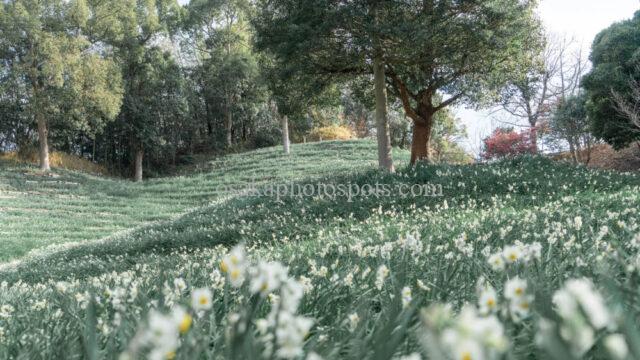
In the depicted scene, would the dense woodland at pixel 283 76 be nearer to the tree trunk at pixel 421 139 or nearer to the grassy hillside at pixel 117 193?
the tree trunk at pixel 421 139

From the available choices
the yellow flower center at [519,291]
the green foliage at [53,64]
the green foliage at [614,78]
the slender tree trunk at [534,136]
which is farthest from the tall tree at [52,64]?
the yellow flower center at [519,291]

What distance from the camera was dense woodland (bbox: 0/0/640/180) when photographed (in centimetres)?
1211

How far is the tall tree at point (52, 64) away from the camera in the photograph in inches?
898

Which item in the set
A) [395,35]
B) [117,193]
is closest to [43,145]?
[117,193]

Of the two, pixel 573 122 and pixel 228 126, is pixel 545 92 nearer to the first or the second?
pixel 573 122

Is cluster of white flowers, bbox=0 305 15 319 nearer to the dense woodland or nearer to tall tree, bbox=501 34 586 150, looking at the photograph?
the dense woodland

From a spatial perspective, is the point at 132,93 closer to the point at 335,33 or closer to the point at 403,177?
the point at 335,33

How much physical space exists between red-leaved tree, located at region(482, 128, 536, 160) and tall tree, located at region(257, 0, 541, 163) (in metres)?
13.9

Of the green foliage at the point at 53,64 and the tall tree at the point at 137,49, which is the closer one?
the green foliage at the point at 53,64

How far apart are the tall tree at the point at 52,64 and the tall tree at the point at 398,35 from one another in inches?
556

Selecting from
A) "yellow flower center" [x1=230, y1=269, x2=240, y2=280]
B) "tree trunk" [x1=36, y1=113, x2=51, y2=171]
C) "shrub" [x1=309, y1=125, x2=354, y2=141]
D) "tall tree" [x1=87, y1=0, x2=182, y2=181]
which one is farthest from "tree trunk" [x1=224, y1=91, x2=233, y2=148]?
"yellow flower center" [x1=230, y1=269, x2=240, y2=280]

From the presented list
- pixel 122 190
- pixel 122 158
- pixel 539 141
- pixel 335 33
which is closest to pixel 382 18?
pixel 335 33

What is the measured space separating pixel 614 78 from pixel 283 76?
1168 centimetres

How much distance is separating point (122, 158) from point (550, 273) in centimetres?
3658
